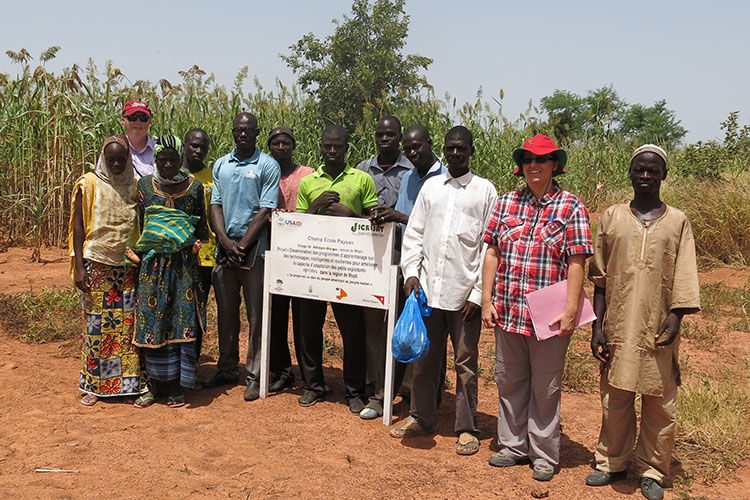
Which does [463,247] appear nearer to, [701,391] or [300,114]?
[701,391]

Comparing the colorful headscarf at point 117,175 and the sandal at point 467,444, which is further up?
the colorful headscarf at point 117,175

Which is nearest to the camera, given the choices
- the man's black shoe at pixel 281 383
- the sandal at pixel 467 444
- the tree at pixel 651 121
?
the sandal at pixel 467 444

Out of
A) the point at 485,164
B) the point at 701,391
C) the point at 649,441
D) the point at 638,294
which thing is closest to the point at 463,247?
the point at 638,294

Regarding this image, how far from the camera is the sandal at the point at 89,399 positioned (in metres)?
4.86

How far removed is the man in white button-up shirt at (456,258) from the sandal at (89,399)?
250 cm

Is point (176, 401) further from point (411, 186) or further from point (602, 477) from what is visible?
point (602, 477)

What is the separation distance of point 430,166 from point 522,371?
62.2 inches

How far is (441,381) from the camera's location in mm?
4922

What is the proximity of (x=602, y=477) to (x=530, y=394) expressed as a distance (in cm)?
60

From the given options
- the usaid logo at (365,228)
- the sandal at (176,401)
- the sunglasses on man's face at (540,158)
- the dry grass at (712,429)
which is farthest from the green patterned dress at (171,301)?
the dry grass at (712,429)

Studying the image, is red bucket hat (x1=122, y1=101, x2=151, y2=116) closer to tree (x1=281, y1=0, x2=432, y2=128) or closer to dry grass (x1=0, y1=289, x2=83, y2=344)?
dry grass (x1=0, y1=289, x2=83, y2=344)

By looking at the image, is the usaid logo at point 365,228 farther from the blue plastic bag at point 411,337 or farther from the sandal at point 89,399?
the sandal at point 89,399

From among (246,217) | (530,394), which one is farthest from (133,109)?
(530,394)

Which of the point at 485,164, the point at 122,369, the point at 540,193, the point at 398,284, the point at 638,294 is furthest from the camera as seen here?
the point at 485,164
